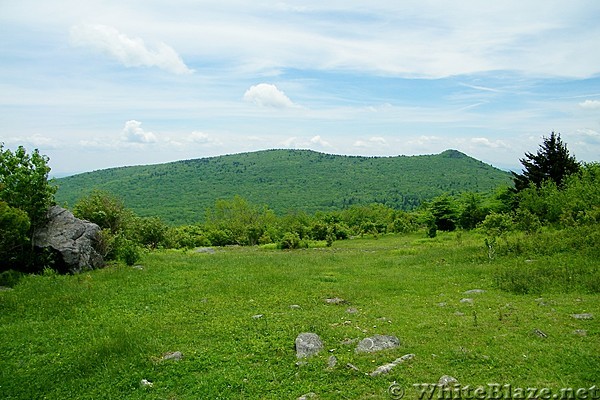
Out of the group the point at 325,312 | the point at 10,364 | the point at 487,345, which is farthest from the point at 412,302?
the point at 10,364

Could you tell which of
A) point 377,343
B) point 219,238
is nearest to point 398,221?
point 219,238

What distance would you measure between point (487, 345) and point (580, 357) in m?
Answer: 2.25

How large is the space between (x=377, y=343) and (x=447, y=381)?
2.99 m

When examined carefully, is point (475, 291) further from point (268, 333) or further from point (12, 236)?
point (12, 236)

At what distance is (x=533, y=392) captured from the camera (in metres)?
9.27

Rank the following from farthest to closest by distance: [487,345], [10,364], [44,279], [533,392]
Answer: [44,279] → [10,364] → [487,345] → [533,392]

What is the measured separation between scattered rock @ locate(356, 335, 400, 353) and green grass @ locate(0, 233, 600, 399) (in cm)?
31

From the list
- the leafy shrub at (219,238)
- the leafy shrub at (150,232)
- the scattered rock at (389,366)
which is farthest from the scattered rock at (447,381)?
the leafy shrub at (219,238)

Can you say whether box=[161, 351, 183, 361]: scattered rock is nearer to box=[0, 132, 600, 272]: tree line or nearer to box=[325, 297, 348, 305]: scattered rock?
box=[325, 297, 348, 305]: scattered rock

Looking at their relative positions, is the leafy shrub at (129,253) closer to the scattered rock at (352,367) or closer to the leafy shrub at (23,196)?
the leafy shrub at (23,196)

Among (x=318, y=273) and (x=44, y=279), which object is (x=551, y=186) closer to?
(x=318, y=273)

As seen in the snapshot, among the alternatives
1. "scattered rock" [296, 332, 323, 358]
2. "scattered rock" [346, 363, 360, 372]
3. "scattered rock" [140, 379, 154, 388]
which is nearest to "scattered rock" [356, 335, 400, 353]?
"scattered rock" [346, 363, 360, 372]

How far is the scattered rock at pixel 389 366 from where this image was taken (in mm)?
11031

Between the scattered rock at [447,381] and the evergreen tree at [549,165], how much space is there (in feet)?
138
